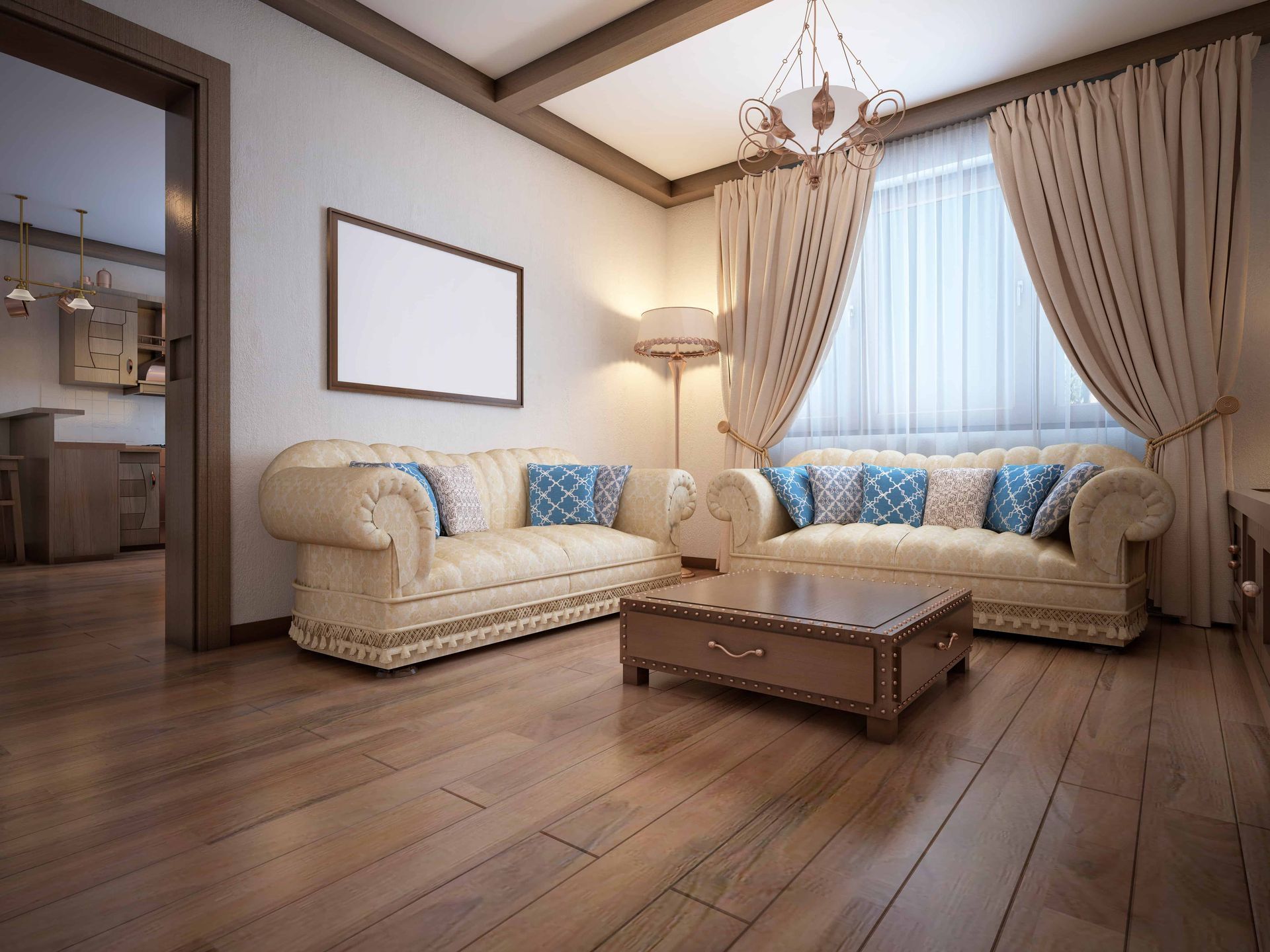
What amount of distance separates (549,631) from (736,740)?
1.50 m

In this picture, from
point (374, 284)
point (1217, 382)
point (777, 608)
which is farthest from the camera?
point (374, 284)

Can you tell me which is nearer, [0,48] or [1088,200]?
[0,48]

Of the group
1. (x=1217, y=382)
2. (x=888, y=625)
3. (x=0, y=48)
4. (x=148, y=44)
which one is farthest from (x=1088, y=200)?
(x=0, y=48)

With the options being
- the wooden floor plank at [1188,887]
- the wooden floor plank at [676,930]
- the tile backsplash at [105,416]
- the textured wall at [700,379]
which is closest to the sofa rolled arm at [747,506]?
the textured wall at [700,379]

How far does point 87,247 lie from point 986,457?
25.5 ft

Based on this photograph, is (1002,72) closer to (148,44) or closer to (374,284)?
(374,284)

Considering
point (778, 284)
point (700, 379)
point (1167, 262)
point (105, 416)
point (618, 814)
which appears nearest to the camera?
point (618, 814)

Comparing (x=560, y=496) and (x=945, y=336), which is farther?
(x=945, y=336)

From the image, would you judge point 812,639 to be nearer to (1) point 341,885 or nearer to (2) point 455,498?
(1) point 341,885

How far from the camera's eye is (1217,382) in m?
3.29

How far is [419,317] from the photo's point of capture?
3.73 meters

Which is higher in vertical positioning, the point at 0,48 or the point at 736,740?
the point at 0,48

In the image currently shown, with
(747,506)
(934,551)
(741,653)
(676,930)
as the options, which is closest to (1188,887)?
(676,930)

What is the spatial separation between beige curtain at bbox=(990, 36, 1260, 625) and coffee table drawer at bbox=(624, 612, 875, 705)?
238 centimetres
